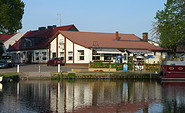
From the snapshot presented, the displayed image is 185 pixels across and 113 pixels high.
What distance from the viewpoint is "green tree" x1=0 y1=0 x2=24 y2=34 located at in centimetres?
A: 5069

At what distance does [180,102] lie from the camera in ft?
75.3

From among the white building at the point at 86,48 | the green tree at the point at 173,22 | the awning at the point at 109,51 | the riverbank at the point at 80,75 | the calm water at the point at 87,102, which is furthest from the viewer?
the white building at the point at 86,48

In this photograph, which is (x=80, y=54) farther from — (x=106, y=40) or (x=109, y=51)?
(x=106, y=40)

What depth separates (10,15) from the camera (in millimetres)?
53031

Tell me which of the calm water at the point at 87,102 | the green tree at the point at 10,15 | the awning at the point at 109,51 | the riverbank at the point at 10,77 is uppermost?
the green tree at the point at 10,15

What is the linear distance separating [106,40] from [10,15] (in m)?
19.9

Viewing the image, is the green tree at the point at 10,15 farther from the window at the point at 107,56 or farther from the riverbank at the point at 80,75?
the window at the point at 107,56

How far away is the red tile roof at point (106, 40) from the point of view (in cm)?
6058

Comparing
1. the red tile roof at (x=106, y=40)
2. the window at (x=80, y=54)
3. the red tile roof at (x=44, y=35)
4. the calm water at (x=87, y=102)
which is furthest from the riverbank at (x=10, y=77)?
the red tile roof at (x=44, y=35)

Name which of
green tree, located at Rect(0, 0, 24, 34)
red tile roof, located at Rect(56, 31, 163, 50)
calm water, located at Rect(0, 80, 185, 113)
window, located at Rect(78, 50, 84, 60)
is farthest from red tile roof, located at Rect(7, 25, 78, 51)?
calm water, located at Rect(0, 80, 185, 113)

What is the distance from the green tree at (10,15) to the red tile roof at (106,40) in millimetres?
10526

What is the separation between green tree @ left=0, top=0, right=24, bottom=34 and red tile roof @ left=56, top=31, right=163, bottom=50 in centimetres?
1053

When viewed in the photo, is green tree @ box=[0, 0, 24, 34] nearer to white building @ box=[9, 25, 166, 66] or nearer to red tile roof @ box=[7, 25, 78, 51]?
white building @ box=[9, 25, 166, 66]

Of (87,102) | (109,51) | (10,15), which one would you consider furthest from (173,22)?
(87,102)
